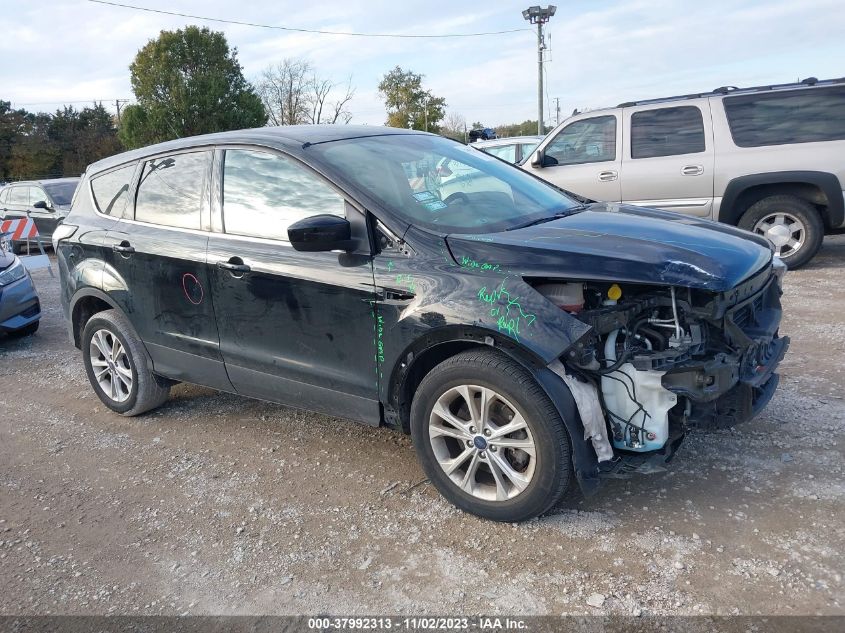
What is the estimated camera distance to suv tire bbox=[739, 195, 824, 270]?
7492mm

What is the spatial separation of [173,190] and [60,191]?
10.7 metres

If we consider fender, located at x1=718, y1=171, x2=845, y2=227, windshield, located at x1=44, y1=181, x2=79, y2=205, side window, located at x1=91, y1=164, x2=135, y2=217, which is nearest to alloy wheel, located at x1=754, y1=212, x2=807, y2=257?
fender, located at x1=718, y1=171, x2=845, y2=227

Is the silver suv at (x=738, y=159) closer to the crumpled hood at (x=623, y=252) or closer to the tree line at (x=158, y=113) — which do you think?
the crumpled hood at (x=623, y=252)

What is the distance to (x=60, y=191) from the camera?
43.5 feet

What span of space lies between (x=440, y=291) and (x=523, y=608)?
134 centimetres

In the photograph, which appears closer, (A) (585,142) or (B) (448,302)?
(B) (448,302)

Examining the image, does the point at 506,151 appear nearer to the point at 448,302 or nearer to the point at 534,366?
the point at 448,302

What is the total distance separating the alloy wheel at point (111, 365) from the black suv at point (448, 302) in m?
0.29

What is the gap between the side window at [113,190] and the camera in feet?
15.0

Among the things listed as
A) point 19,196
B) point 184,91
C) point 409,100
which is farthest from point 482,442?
point 409,100

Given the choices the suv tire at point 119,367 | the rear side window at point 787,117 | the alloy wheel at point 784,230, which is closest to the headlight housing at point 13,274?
the suv tire at point 119,367

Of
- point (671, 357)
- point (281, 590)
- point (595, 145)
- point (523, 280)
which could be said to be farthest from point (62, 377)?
point (595, 145)

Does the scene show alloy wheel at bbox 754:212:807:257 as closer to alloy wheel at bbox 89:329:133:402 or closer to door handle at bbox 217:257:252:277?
door handle at bbox 217:257:252:277

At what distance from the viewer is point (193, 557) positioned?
3.10 metres
